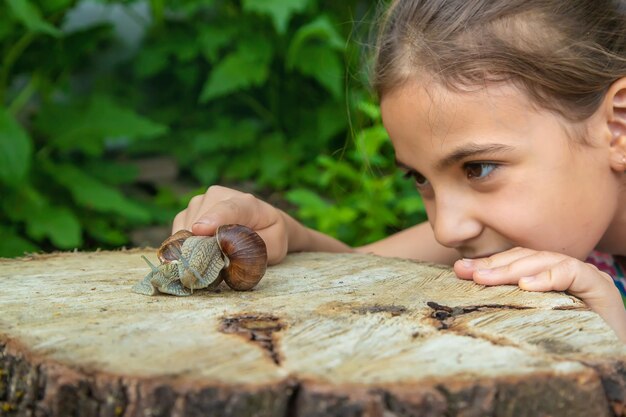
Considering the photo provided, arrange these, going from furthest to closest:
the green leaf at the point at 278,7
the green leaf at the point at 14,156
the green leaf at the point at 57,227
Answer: the green leaf at the point at 278,7
the green leaf at the point at 57,227
the green leaf at the point at 14,156

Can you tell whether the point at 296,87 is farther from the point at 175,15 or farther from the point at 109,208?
the point at 109,208

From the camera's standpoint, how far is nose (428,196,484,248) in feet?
6.80

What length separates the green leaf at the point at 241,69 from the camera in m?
4.19

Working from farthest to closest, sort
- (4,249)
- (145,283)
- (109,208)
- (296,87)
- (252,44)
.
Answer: (296,87) → (252,44) → (109,208) → (4,249) → (145,283)

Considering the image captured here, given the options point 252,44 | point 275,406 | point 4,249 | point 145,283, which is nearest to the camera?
point 275,406

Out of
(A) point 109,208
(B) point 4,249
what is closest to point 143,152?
(A) point 109,208

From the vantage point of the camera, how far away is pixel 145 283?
1.80 m

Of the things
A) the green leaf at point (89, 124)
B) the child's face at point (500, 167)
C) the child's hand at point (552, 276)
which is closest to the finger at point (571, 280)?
the child's hand at point (552, 276)

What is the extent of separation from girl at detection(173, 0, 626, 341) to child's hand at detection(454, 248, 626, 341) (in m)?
0.10

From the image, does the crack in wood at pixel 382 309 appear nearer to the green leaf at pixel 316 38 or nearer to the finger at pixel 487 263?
the finger at pixel 487 263

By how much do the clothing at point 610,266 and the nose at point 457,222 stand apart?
2.47ft

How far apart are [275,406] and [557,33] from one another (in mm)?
1202

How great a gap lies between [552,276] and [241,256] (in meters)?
0.61

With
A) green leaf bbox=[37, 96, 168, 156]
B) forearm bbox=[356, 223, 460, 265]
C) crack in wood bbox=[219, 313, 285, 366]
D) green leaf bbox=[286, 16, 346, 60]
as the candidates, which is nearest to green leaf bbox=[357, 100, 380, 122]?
green leaf bbox=[286, 16, 346, 60]
